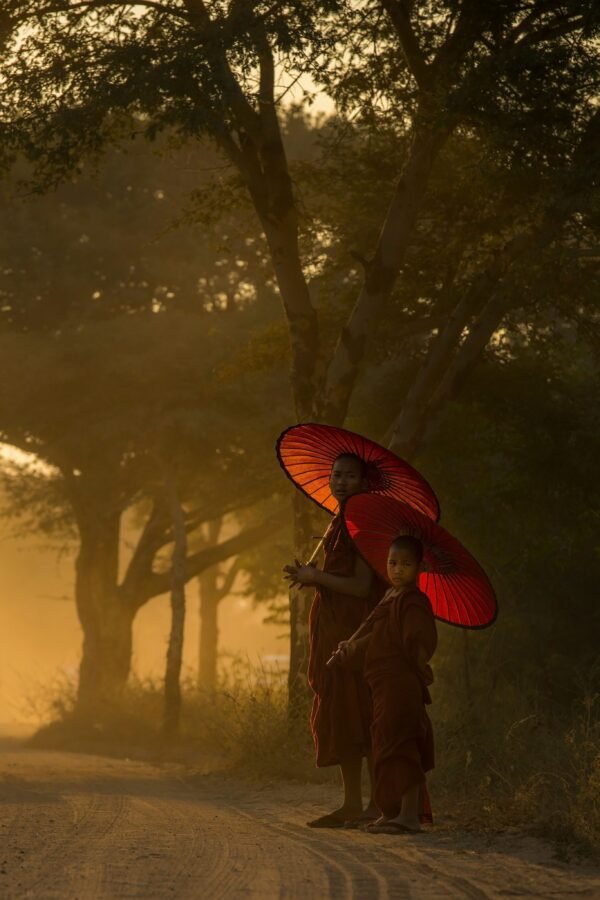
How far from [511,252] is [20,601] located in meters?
81.4

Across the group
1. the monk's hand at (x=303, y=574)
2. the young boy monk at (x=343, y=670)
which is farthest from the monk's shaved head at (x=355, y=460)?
the monk's hand at (x=303, y=574)

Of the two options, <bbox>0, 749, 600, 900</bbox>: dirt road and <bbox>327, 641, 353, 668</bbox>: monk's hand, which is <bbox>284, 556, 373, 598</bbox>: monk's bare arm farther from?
<bbox>0, 749, 600, 900</bbox>: dirt road

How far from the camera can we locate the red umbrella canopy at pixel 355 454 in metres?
9.20

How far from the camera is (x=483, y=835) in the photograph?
875 centimetres

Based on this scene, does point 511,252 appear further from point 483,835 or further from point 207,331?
point 207,331

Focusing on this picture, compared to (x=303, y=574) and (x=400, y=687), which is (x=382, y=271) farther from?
(x=400, y=687)

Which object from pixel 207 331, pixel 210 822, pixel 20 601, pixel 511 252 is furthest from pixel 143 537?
pixel 20 601

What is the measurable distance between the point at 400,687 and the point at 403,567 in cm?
70

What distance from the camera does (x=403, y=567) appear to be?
8.53 meters

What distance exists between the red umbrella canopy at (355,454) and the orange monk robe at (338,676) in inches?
15.4

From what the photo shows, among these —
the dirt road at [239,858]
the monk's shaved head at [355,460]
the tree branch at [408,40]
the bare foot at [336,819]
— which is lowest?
the dirt road at [239,858]

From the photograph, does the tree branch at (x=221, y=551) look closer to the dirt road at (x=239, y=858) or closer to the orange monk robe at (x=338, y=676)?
the dirt road at (x=239, y=858)

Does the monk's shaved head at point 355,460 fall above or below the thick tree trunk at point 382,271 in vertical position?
below

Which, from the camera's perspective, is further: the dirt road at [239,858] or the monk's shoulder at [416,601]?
the monk's shoulder at [416,601]
